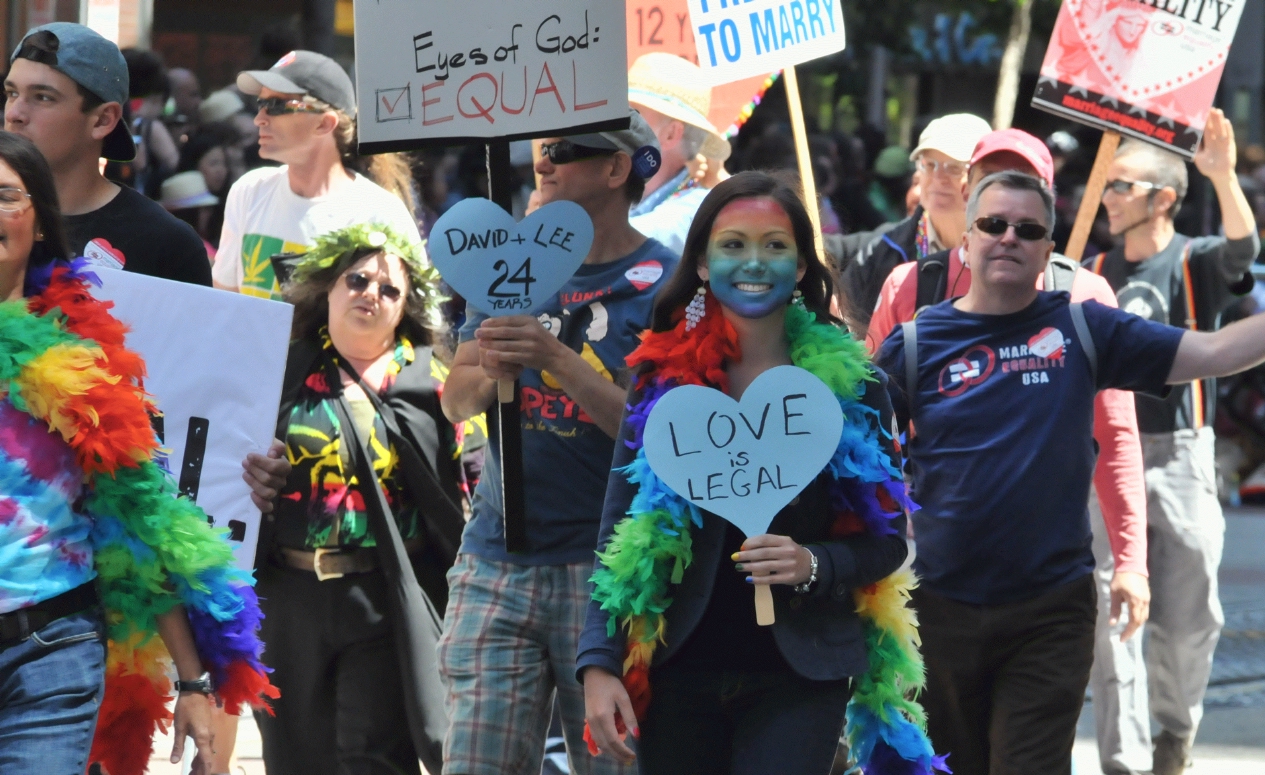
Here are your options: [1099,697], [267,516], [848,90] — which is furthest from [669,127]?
[848,90]

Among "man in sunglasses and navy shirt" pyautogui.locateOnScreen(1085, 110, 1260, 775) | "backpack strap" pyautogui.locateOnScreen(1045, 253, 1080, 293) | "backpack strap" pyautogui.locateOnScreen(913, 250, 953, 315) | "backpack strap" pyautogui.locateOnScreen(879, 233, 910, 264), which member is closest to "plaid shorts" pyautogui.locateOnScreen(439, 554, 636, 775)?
"backpack strap" pyautogui.locateOnScreen(913, 250, 953, 315)

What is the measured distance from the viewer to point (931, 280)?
5406mm

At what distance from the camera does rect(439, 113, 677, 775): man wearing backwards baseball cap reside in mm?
4191

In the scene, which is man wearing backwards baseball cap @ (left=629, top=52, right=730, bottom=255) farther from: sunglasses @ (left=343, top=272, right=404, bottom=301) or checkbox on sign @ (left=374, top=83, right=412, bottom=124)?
checkbox on sign @ (left=374, top=83, right=412, bottom=124)

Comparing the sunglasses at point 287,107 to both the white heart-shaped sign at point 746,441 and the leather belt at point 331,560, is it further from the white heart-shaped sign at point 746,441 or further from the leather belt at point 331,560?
the white heart-shaped sign at point 746,441

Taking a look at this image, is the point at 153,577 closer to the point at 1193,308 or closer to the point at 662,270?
the point at 662,270

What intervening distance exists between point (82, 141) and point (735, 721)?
219 centimetres

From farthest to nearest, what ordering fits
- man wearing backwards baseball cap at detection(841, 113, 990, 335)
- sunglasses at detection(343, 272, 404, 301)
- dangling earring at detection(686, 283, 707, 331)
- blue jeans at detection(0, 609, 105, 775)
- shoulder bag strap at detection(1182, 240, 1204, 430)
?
shoulder bag strap at detection(1182, 240, 1204, 430) → man wearing backwards baseball cap at detection(841, 113, 990, 335) → sunglasses at detection(343, 272, 404, 301) → dangling earring at detection(686, 283, 707, 331) → blue jeans at detection(0, 609, 105, 775)

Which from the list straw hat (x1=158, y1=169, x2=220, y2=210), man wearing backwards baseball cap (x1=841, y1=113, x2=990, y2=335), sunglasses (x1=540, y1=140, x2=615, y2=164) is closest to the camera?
sunglasses (x1=540, y1=140, x2=615, y2=164)

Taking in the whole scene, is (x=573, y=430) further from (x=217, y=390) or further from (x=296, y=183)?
(x=296, y=183)

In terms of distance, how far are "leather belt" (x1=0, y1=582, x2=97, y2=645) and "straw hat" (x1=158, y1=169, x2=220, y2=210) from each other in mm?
5514

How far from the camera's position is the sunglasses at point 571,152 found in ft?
14.3

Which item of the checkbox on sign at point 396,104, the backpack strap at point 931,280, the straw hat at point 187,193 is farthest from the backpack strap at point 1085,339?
the straw hat at point 187,193

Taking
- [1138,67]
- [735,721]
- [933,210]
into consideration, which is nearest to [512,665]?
[735,721]
